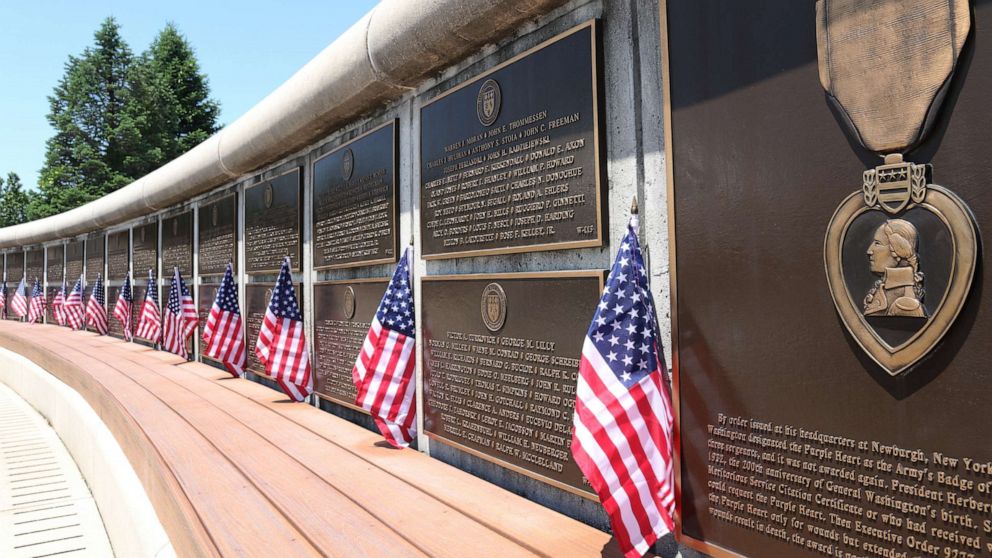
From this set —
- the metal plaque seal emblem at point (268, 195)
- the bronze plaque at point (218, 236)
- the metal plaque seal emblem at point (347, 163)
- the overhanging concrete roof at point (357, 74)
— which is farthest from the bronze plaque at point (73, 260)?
the metal plaque seal emblem at point (347, 163)

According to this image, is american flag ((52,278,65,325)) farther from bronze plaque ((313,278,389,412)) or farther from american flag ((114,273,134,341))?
bronze plaque ((313,278,389,412))


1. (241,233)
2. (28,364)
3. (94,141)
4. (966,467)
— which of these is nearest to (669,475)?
(966,467)

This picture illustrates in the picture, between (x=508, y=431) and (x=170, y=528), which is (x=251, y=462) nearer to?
(x=170, y=528)

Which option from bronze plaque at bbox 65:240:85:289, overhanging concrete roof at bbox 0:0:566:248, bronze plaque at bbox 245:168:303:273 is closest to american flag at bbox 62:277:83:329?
bronze plaque at bbox 65:240:85:289

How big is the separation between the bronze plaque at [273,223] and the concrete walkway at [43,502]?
9.79 feet

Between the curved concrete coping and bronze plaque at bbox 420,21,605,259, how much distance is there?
8.45 feet

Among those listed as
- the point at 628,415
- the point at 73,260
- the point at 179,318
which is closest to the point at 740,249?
the point at 628,415

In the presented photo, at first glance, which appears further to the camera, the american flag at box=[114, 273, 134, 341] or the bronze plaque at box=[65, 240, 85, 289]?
the bronze plaque at box=[65, 240, 85, 289]

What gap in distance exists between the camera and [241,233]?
7766mm

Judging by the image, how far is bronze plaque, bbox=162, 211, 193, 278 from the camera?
9.48 metres

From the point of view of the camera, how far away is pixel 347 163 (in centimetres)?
534

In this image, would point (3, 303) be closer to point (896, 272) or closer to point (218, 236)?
point (218, 236)

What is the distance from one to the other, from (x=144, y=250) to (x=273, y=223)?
621cm

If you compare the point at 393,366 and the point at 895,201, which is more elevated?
the point at 895,201
